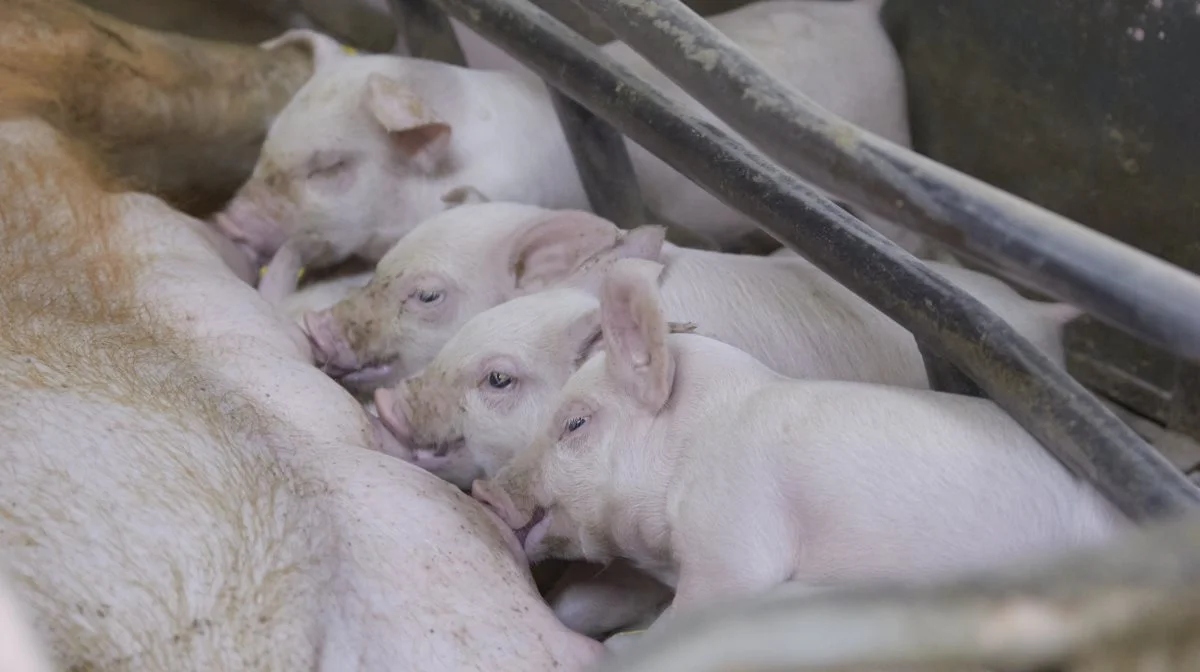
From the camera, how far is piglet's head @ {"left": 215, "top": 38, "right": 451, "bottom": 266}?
7.14 ft

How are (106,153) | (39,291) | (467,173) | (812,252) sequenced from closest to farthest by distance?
(812,252) → (39,291) → (106,153) → (467,173)

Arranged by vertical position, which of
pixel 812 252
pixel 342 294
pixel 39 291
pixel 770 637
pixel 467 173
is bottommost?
pixel 342 294

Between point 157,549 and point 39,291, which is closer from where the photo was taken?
point 157,549

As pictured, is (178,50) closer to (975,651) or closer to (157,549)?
(157,549)

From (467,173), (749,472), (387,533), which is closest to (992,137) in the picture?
(467,173)

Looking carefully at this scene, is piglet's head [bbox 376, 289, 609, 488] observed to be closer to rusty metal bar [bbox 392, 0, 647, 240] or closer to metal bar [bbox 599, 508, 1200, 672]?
rusty metal bar [bbox 392, 0, 647, 240]

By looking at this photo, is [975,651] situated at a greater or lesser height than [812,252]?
greater

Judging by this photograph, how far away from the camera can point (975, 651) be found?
0.40m

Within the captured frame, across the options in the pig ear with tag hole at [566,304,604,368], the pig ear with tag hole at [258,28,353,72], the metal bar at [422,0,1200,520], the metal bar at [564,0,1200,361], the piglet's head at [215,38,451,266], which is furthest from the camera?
the pig ear with tag hole at [258,28,353,72]

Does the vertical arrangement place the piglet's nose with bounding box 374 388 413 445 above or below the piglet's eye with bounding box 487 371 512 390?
below

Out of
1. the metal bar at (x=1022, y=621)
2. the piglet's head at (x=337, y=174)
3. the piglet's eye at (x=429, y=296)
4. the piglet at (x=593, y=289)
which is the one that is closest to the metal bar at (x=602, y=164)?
the piglet at (x=593, y=289)

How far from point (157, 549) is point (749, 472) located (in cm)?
64

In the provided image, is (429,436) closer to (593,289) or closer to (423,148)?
(593,289)

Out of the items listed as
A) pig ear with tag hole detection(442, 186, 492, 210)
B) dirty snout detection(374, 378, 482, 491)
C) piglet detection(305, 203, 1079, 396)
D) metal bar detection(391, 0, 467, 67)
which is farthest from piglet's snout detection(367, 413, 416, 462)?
metal bar detection(391, 0, 467, 67)
